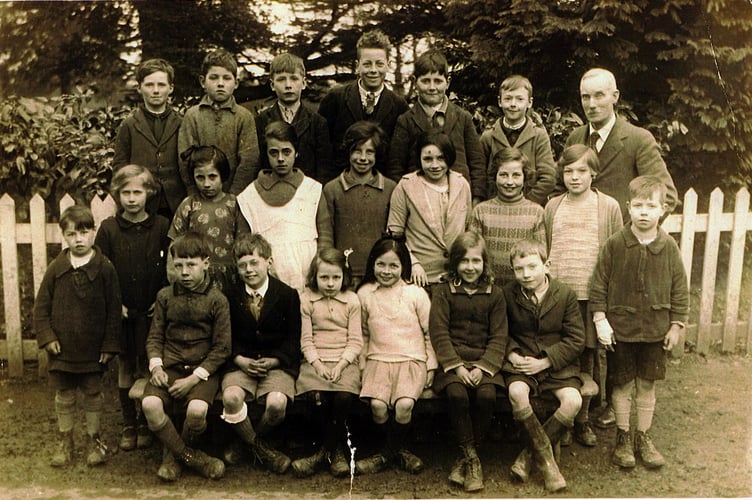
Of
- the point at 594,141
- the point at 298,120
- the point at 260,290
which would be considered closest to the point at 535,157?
the point at 594,141

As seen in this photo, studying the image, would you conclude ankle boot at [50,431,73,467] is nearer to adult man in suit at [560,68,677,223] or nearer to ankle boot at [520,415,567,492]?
ankle boot at [520,415,567,492]

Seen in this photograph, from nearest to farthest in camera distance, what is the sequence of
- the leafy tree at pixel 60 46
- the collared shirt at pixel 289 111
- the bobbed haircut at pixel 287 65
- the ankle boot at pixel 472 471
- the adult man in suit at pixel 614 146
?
the ankle boot at pixel 472 471 → the adult man in suit at pixel 614 146 → the bobbed haircut at pixel 287 65 → the collared shirt at pixel 289 111 → the leafy tree at pixel 60 46

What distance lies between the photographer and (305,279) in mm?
4320

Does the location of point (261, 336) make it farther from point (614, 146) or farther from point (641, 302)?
point (614, 146)

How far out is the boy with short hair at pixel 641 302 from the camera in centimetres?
404

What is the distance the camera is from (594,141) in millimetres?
4527

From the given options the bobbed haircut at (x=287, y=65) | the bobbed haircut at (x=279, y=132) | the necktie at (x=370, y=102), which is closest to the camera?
the bobbed haircut at (x=279, y=132)


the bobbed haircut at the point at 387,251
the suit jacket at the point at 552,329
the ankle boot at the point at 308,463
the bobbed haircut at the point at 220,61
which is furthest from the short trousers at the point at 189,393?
the bobbed haircut at the point at 220,61

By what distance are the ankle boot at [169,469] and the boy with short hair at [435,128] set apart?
7.16 feet

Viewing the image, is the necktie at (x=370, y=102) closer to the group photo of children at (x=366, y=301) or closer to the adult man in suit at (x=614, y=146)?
the group photo of children at (x=366, y=301)

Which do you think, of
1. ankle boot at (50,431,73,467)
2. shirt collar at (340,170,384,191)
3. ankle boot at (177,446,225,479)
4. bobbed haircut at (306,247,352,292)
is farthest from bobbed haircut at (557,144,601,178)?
ankle boot at (50,431,73,467)

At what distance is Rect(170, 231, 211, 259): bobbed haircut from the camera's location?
3.91m

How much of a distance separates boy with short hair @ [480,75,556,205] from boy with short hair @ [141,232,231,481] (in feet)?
6.36

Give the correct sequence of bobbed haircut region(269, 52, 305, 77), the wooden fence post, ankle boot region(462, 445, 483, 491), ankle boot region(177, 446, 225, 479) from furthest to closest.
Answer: the wooden fence post < bobbed haircut region(269, 52, 305, 77) < ankle boot region(177, 446, 225, 479) < ankle boot region(462, 445, 483, 491)
